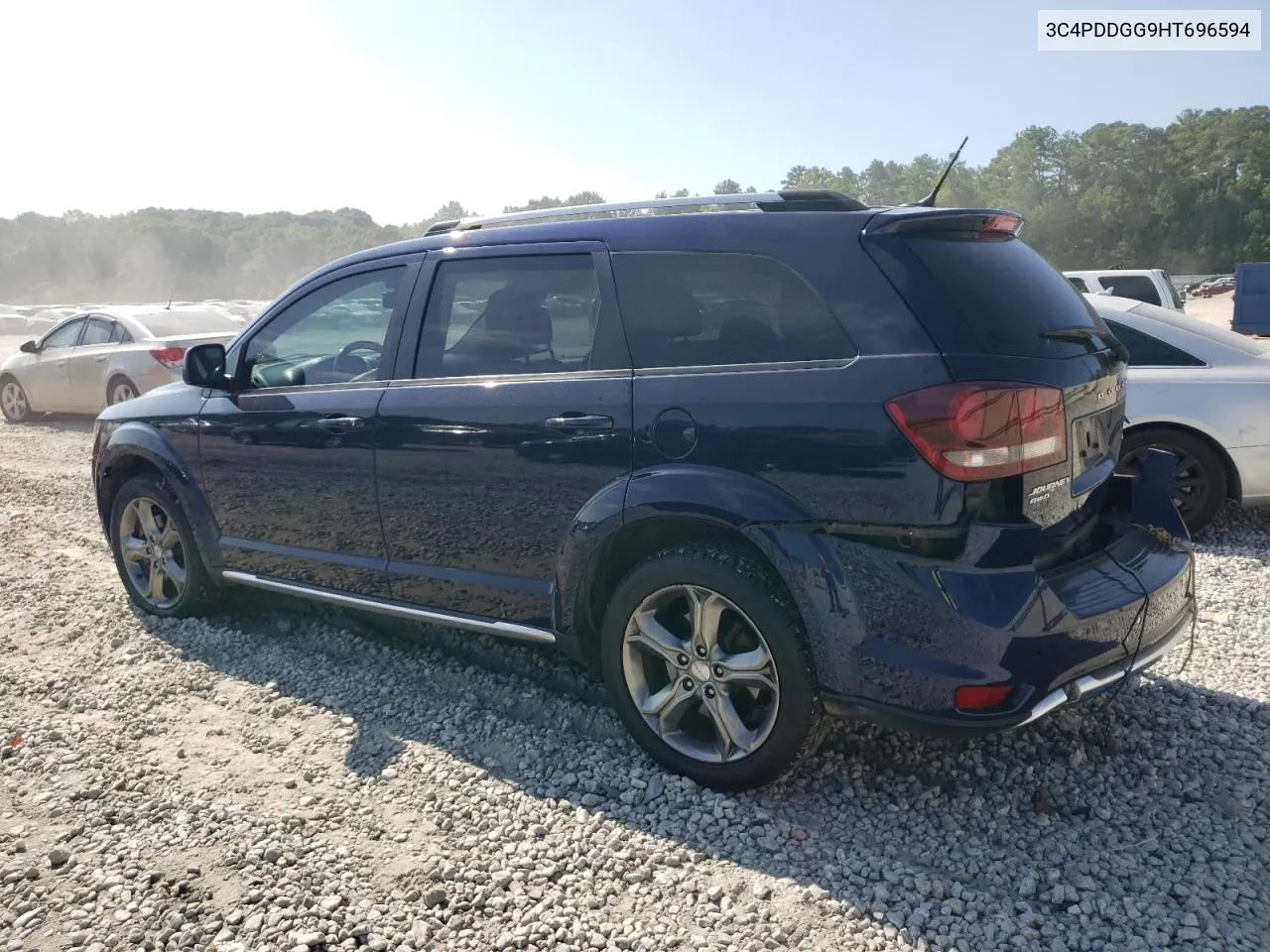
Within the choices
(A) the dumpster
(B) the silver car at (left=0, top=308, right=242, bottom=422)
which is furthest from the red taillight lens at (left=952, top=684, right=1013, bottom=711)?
(A) the dumpster

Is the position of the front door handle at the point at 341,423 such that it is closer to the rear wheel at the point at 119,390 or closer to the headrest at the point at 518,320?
the headrest at the point at 518,320

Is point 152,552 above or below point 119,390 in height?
below

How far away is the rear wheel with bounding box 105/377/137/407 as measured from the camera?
12.1m

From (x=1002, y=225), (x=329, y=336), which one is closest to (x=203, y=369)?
(x=329, y=336)

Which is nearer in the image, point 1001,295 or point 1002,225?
point 1001,295

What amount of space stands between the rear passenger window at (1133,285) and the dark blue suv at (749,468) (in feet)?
39.0

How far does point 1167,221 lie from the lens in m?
92.6

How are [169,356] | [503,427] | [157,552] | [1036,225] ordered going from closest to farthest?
[503,427] < [157,552] < [169,356] < [1036,225]

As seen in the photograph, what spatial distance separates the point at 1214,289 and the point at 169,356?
62.1 meters

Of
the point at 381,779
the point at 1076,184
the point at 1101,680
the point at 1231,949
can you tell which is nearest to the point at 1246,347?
the point at 1101,680

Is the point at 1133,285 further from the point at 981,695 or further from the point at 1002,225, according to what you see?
the point at 981,695

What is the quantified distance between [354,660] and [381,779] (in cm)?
121

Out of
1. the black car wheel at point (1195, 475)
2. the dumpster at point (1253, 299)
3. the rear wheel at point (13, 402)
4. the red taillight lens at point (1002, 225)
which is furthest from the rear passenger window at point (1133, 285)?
the dumpster at point (1253, 299)

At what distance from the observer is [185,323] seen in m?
12.9
